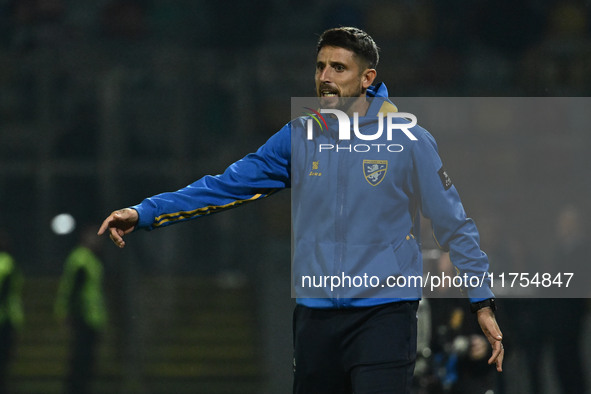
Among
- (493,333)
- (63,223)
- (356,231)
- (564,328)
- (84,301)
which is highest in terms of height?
(63,223)

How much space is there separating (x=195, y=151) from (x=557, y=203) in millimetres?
4343

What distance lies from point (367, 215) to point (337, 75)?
0.53 metres

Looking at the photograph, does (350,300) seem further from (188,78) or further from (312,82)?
(188,78)

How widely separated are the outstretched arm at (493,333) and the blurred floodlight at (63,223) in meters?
9.20

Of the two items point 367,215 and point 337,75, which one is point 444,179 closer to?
point 367,215

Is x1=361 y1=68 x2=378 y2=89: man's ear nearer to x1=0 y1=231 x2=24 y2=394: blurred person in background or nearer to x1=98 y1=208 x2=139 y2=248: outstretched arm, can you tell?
x1=98 y1=208 x2=139 y2=248: outstretched arm

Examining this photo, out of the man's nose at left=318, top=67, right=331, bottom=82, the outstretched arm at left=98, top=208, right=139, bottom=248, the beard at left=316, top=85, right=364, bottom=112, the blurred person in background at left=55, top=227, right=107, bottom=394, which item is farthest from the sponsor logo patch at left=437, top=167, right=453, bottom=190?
the blurred person in background at left=55, top=227, right=107, bottom=394

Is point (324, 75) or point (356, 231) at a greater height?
point (324, 75)

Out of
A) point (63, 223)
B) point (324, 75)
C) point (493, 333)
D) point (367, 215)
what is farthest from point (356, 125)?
point (63, 223)

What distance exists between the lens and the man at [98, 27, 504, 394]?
138 inches

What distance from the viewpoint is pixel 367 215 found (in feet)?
11.8

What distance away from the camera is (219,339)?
491 inches

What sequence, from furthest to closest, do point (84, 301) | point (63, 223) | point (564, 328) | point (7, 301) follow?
point (63, 223) < point (84, 301) < point (7, 301) < point (564, 328)

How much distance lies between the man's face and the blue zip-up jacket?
106 mm
